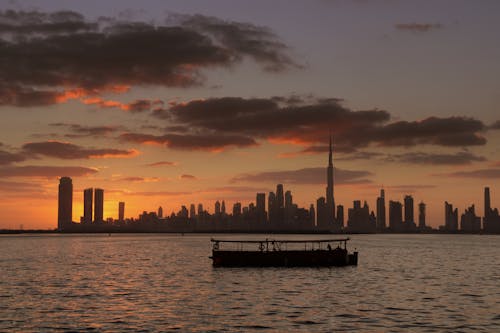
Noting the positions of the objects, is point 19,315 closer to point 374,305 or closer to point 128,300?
point 128,300

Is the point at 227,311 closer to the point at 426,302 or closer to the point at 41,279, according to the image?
the point at 426,302

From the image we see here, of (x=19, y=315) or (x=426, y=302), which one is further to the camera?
(x=426, y=302)

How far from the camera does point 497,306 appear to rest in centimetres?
6178

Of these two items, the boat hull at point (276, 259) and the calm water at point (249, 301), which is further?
Answer: the boat hull at point (276, 259)

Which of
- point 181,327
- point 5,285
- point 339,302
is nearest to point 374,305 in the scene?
point 339,302

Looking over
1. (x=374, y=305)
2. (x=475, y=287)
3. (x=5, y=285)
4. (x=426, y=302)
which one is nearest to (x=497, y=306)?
(x=426, y=302)

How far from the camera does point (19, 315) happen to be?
2154 inches

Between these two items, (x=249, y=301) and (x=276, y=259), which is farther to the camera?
(x=276, y=259)

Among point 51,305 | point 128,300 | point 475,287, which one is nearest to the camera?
point 51,305

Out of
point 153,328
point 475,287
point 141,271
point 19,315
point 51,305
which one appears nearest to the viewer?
point 153,328

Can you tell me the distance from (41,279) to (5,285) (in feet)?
31.7

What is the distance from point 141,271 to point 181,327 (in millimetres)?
61058

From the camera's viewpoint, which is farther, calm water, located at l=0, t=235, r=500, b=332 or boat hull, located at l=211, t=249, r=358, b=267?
boat hull, located at l=211, t=249, r=358, b=267

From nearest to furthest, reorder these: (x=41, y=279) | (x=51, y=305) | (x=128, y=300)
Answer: (x=51, y=305) < (x=128, y=300) < (x=41, y=279)
